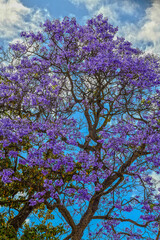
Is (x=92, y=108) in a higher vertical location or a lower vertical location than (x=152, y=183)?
higher

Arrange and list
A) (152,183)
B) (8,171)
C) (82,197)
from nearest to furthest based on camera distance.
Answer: (8,171)
(82,197)
(152,183)

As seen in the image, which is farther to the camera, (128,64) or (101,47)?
(101,47)

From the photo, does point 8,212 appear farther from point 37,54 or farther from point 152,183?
point 37,54

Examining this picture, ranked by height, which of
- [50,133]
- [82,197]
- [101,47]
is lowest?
[82,197]

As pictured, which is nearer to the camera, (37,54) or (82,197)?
(82,197)

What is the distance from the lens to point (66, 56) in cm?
944

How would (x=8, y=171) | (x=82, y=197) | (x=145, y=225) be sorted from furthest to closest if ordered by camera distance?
(x=145, y=225) < (x=82, y=197) < (x=8, y=171)

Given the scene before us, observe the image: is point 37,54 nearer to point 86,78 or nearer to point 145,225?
point 86,78

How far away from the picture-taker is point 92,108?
984 centimetres

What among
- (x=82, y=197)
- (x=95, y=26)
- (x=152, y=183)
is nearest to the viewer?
(x=82, y=197)

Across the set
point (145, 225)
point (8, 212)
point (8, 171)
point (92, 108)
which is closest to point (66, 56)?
point (92, 108)

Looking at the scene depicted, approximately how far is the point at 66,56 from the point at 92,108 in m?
2.22

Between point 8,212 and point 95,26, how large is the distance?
823 cm

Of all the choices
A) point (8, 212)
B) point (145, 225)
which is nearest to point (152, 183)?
point (145, 225)
